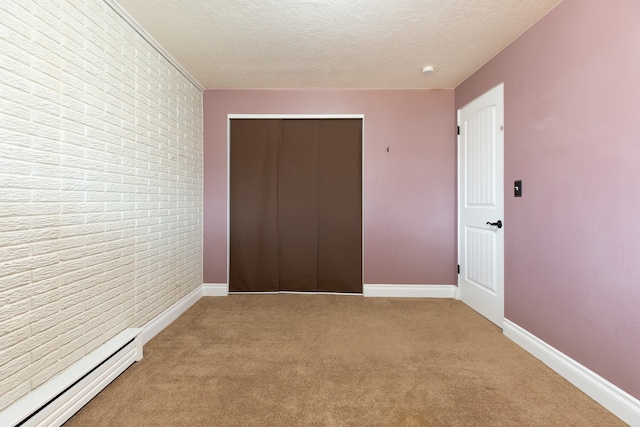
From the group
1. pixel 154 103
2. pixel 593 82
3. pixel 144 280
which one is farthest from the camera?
pixel 154 103

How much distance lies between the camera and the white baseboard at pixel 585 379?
4.52 ft

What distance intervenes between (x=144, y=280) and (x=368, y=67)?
274 cm

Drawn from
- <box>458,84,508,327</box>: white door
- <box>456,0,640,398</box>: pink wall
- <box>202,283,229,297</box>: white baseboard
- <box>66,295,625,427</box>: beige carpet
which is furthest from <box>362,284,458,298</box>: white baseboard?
<box>202,283,229,297</box>: white baseboard

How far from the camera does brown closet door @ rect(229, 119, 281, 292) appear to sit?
3.29 m

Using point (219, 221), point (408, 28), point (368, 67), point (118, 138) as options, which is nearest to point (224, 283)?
point (219, 221)

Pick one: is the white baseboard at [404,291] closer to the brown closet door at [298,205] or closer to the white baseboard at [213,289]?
the brown closet door at [298,205]

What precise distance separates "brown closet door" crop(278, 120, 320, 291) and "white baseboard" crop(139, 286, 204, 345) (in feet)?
3.24

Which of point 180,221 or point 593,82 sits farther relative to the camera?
point 180,221

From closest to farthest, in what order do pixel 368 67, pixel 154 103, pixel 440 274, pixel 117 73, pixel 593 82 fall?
pixel 593 82 < pixel 117 73 < pixel 154 103 < pixel 368 67 < pixel 440 274

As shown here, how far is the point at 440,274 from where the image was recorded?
10.6 feet

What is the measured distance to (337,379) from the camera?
5.52 feet

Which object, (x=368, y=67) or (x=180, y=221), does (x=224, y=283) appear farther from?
(x=368, y=67)

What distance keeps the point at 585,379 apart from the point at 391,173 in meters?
2.30

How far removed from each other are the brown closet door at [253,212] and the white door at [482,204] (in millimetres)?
2124
